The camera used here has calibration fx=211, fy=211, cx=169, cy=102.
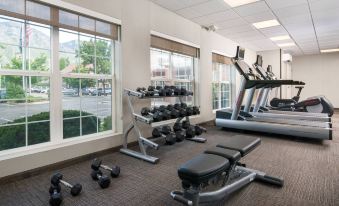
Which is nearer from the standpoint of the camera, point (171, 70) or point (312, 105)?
point (171, 70)

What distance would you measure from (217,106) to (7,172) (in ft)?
17.4

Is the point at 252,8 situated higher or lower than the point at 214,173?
higher

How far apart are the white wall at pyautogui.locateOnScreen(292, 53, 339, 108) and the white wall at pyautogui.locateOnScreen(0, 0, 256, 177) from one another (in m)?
7.53

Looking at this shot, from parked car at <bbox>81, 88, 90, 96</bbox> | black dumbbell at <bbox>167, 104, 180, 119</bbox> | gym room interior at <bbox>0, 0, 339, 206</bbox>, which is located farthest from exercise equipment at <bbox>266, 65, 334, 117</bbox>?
parked car at <bbox>81, 88, 90, 96</bbox>

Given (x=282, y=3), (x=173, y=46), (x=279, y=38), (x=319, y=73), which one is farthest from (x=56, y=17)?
(x=319, y=73)

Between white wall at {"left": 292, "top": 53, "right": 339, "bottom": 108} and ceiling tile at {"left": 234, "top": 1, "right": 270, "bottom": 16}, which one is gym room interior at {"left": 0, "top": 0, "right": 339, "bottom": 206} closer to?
ceiling tile at {"left": 234, "top": 1, "right": 270, "bottom": 16}

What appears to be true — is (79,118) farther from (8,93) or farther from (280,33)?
(280,33)

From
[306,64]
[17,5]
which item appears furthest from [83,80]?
[306,64]

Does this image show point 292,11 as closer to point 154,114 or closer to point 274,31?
point 274,31

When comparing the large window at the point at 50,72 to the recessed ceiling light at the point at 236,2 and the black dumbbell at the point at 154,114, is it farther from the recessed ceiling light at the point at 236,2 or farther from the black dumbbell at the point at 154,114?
the recessed ceiling light at the point at 236,2

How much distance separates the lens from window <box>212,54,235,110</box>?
627 cm

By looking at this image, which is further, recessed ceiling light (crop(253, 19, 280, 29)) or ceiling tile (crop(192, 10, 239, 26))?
recessed ceiling light (crop(253, 19, 280, 29))

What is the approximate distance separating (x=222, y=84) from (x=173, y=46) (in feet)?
9.07

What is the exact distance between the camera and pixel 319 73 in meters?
9.95
